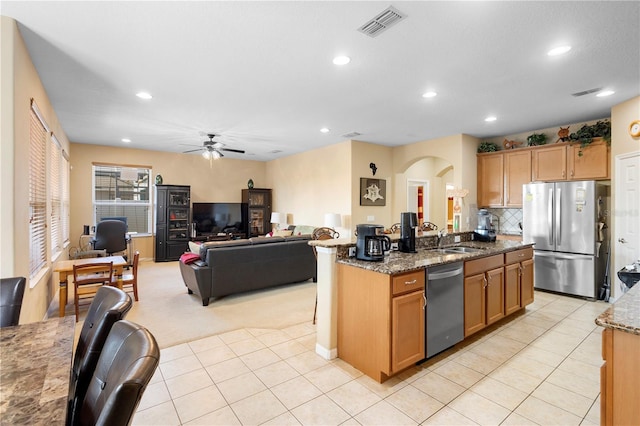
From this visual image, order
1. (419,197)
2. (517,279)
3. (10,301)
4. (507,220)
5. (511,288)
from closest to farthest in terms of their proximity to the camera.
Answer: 1. (10,301)
2. (511,288)
3. (517,279)
4. (507,220)
5. (419,197)

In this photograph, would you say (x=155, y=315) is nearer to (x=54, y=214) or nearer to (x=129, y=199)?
(x=54, y=214)

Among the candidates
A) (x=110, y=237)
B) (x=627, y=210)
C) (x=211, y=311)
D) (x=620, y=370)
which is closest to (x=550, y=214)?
(x=627, y=210)

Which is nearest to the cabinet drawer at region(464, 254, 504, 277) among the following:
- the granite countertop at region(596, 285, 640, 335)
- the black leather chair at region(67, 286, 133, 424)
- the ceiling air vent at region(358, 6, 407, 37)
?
the granite countertop at region(596, 285, 640, 335)

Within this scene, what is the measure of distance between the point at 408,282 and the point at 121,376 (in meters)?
2.06

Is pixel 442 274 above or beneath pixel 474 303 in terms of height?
above

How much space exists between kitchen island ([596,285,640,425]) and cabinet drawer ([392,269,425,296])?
3.92 feet

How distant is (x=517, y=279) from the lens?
3.83m

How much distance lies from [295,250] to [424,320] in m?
2.98

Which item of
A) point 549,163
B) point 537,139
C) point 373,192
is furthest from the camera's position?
point 373,192

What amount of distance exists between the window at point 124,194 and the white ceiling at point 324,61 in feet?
8.12

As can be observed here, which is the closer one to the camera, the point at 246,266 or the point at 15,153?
the point at 15,153

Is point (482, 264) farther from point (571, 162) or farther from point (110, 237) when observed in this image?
point (110, 237)

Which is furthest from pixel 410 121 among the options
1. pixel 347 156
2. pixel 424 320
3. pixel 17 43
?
pixel 17 43

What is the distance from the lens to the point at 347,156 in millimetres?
6711
